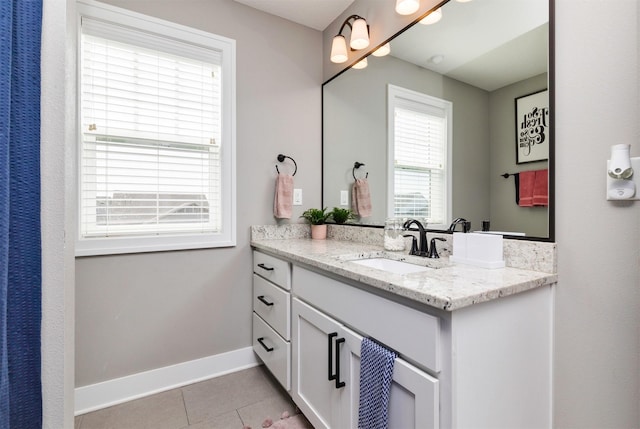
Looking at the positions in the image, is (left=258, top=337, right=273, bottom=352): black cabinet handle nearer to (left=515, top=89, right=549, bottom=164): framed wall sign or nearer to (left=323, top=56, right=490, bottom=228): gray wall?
(left=323, top=56, right=490, bottom=228): gray wall

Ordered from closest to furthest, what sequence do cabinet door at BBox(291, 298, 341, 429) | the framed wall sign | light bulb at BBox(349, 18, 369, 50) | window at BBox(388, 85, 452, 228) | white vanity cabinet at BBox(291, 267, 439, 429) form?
white vanity cabinet at BBox(291, 267, 439, 429) < the framed wall sign < cabinet door at BBox(291, 298, 341, 429) < window at BBox(388, 85, 452, 228) < light bulb at BBox(349, 18, 369, 50)

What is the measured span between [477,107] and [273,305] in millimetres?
1432

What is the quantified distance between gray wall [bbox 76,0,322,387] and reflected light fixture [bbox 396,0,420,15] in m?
0.90

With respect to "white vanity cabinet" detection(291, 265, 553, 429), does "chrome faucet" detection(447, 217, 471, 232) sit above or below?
above

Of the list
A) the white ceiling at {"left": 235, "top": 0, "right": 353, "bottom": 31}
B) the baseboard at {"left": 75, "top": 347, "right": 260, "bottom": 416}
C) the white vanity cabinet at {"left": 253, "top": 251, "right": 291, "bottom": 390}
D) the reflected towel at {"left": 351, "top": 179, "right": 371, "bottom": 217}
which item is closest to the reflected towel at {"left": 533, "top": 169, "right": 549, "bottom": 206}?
the reflected towel at {"left": 351, "top": 179, "right": 371, "bottom": 217}

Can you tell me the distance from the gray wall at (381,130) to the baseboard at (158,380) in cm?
127

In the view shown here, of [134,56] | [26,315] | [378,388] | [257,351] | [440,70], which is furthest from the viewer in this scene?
[257,351]

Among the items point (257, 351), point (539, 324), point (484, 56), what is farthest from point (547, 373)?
point (257, 351)

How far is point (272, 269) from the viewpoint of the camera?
1.75 metres

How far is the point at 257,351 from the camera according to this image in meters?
1.99

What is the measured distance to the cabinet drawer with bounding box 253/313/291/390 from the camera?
1.57 metres

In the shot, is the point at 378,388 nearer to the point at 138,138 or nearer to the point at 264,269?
the point at 264,269

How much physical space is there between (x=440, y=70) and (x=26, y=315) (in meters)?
1.81

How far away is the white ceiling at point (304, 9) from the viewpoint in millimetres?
2047
